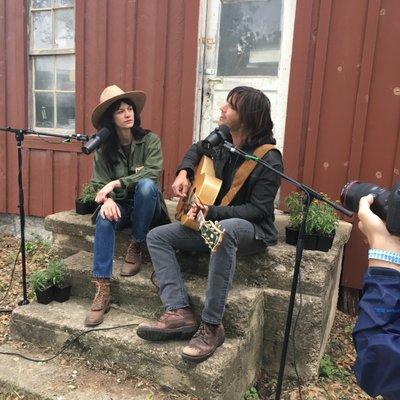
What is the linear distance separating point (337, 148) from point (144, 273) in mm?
1926

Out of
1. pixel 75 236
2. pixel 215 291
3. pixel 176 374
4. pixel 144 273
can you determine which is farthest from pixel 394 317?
pixel 75 236

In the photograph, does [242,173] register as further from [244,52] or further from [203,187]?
[244,52]

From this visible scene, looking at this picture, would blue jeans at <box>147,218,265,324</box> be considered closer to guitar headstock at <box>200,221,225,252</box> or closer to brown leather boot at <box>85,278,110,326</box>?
guitar headstock at <box>200,221,225,252</box>

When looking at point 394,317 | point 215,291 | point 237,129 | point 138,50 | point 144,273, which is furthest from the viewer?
point 138,50

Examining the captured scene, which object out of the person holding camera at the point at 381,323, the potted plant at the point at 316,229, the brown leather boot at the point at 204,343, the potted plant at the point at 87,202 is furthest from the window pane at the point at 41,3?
the person holding camera at the point at 381,323

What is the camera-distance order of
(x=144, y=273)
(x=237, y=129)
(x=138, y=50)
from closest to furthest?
(x=237, y=129) → (x=144, y=273) → (x=138, y=50)

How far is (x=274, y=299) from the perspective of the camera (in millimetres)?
2861

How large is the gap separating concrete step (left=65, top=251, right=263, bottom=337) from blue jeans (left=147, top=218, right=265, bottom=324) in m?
0.18

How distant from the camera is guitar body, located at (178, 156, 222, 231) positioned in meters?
2.58

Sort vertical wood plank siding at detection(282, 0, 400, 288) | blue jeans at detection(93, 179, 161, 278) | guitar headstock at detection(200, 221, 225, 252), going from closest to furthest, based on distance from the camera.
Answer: guitar headstock at detection(200, 221, 225, 252) → blue jeans at detection(93, 179, 161, 278) → vertical wood plank siding at detection(282, 0, 400, 288)

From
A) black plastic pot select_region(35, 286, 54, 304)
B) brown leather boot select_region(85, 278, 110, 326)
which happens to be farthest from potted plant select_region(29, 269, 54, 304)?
brown leather boot select_region(85, 278, 110, 326)

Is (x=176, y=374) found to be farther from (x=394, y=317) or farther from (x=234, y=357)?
(x=394, y=317)

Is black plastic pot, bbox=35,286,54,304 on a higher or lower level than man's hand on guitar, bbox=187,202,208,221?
lower

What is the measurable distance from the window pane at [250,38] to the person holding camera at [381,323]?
301 cm
